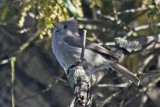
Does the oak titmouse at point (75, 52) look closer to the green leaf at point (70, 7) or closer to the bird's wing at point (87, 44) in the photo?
the bird's wing at point (87, 44)

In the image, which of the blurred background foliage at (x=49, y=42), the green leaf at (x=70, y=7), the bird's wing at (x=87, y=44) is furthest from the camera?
the blurred background foliage at (x=49, y=42)

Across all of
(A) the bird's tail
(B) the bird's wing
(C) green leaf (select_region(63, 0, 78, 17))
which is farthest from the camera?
(B) the bird's wing

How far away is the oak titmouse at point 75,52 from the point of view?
4637 millimetres

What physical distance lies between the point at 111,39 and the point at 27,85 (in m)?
2.12

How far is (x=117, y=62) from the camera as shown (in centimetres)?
451

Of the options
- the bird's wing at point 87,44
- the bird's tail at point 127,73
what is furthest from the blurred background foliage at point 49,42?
the bird's tail at point 127,73

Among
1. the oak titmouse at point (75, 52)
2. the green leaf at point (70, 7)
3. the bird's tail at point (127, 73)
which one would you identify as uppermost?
the green leaf at point (70, 7)

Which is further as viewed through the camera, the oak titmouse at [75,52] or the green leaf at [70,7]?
the oak titmouse at [75,52]

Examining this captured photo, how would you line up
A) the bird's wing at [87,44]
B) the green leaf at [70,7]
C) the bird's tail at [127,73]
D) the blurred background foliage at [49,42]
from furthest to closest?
the blurred background foliage at [49,42]
the bird's wing at [87,44]
the green leaf at [70,7]
the bird's tail at [127,73]

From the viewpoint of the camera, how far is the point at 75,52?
4738 mm

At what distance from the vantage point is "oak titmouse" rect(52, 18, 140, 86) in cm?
464

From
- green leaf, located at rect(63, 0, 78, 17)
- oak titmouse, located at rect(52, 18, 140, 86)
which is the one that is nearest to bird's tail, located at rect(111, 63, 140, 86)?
oak titmouse, located at rect(52, 18, 140, 86)

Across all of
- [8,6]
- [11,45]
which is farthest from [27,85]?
[8,6]

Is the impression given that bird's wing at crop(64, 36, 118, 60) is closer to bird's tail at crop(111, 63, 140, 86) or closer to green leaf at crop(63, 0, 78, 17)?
bird's tail at crop(111, 63, 140, 86)
